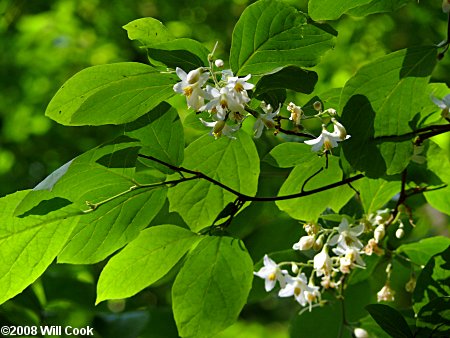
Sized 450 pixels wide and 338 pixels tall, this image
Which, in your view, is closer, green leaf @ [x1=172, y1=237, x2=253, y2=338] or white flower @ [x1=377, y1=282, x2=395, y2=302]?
green leaf @ [x1=172, y1=237, x2=253, y2=338]

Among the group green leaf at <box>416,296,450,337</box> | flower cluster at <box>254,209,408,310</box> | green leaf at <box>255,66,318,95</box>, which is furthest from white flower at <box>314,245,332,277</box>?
green leaf at <box>255,66,318,95</box>

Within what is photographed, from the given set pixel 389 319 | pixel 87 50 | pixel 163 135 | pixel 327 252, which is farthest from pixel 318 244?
pixel 87 50

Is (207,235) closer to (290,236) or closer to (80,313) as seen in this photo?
(290,236)

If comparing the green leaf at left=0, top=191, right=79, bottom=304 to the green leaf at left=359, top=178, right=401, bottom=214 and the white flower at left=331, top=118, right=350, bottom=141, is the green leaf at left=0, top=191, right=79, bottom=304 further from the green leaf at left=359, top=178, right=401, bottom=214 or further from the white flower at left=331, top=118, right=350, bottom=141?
the green leaf at left=359, top=178, right=401, bottom=214

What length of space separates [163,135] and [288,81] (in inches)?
5.6

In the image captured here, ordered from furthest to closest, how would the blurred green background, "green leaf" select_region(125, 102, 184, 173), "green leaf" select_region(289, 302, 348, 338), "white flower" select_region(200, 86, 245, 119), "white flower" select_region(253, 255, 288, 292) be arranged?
1. the blurred green background
2. "green leaf" select_region(289, 302, 348, 338)
3. "white flower" select_region(253, 255, 288, 292)
4. "green leaf" select_region(125, 102, 184, 173)
5. "white flower" select_region(200, 86, 245, 119)

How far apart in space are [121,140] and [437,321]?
1.21ft

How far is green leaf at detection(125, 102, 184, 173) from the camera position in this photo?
63 cm

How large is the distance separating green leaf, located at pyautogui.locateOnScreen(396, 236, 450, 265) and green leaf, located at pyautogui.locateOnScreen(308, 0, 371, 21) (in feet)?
1.20

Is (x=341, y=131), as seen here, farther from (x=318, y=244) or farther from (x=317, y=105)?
(x=318, y=244)

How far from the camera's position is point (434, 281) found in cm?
66

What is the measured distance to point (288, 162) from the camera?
654 mm

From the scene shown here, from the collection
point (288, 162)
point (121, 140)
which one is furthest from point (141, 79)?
point (288, 162)

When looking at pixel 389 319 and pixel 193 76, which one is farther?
pixel 389 319
